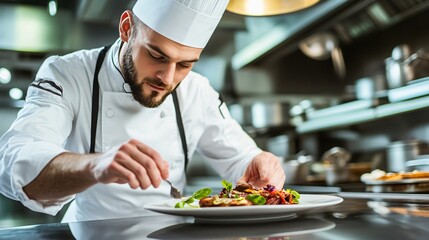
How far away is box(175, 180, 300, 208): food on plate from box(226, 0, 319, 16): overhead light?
2.55 ft

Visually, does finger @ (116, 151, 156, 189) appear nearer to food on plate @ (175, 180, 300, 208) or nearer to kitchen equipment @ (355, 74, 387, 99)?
food on plate @ (175, 180, 300, 208)

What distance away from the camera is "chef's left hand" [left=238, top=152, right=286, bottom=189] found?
1.24m

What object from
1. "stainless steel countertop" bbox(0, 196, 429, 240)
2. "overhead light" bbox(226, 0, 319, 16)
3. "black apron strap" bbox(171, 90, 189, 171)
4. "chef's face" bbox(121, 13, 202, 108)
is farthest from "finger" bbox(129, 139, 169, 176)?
"overhead light" bbox(226, 0, 319, 16)

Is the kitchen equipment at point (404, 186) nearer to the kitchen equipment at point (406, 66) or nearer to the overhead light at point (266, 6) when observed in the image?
the overhead light at point (266, 6)

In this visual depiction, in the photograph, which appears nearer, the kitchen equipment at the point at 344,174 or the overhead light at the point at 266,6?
the overhead light at the point at 266,6

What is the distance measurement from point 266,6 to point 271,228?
0.96m

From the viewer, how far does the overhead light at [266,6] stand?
1587 mm

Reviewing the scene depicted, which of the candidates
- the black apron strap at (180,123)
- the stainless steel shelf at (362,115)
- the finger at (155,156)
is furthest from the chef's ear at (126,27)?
the stainless steel shelf at (362,115)

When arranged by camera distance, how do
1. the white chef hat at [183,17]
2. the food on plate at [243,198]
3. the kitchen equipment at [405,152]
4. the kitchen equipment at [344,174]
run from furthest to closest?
the kitchen equipment at [344,174], the kitchen equipment at [405,152], the white chef hat at [183,17], the food on plate at [243,198]

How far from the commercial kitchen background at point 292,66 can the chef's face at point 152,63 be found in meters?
1.19

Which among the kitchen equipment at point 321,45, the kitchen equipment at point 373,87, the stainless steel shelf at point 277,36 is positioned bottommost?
the kitchen equipment at point 373,87

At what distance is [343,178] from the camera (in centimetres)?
242

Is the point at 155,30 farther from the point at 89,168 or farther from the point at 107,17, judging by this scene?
the point at 107,17

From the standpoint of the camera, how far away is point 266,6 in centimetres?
160
